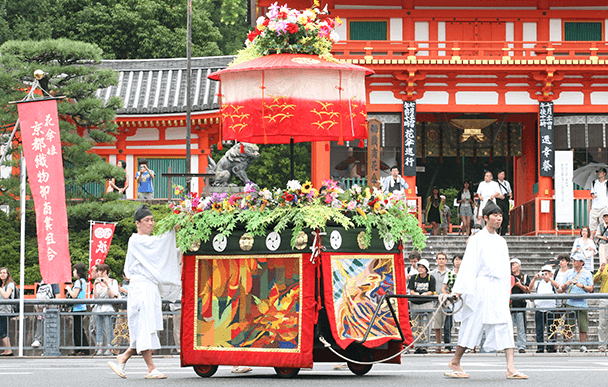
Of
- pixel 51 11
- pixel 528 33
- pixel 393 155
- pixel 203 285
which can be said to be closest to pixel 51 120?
pixel 203 285

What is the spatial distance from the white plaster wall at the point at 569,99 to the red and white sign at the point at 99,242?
12.0 metres

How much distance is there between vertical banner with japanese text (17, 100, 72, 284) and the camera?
49.4 feet

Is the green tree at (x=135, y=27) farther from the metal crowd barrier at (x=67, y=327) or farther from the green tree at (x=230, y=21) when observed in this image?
the metal crowd barrier at (x=67, y=327)

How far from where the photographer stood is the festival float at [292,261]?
883 cm

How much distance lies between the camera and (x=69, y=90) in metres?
23.8

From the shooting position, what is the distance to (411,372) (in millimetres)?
9656

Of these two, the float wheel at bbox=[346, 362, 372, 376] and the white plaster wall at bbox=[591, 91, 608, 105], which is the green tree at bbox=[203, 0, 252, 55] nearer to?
the white plaster wall at bbox=[591, 91, 608, 105]

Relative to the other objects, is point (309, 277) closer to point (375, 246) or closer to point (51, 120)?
point (375, 246)

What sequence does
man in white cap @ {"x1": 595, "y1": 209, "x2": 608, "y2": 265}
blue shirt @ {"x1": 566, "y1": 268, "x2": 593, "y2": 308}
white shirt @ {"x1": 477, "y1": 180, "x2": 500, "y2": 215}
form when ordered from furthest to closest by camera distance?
white shirt @ {"x1": 477, "y1": 180, "x2": 500, "y2": 215} < man in white cap @ {"x1": 595, "y1": 209, "x2": 608, "y2": 265} < blue shirt @ {"x1": 566, "y1": 268, "x2": 593, "y2": 308}

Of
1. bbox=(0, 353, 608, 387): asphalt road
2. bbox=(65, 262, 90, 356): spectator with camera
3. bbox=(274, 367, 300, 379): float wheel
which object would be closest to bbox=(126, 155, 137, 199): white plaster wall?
Answer: bbox=(65, 262, 90, 356): spectator with camera

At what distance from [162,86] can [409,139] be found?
9369mm

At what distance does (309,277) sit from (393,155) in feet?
54.3

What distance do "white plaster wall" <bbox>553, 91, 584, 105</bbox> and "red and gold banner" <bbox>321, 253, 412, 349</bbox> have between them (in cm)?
1615

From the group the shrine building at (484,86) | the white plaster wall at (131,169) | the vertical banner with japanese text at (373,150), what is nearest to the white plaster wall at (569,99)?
the shrine building at (484,86)
